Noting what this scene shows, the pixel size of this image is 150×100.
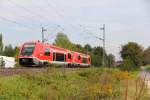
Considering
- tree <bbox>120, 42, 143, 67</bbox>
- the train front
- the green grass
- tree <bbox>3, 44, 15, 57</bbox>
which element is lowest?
the green grass

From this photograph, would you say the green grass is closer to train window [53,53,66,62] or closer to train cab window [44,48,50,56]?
train cab window [44,48,50,56]

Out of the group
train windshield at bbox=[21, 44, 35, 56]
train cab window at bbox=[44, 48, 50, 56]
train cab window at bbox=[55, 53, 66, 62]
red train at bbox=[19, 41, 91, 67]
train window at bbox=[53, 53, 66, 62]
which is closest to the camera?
red train at bbox=[19, 41, 91, 67]

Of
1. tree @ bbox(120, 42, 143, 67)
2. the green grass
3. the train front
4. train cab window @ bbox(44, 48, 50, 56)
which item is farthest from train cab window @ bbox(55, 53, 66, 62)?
tree @ bbox(120, 42, 143, 67)

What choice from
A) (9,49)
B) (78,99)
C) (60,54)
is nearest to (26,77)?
(78,99)

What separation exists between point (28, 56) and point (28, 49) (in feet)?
3.29

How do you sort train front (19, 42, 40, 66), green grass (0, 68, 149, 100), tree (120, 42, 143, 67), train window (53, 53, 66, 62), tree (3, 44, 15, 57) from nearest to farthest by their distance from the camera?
1. green grass (0, 68, 149, 100)
2. train front (19, 42, 40, 66)
3. train window (53, 53, 66, 62)
4. tree (120, 42, 143, 67)
5. tree (3, 44, 15, 57)

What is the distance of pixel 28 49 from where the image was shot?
34281 millimetres

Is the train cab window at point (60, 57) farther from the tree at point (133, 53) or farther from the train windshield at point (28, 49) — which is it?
the tree at point (133, 53)

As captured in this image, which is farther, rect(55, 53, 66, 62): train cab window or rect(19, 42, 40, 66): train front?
rect(55, 53, 66, 62): train cab window

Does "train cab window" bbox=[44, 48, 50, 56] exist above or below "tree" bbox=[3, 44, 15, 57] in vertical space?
below

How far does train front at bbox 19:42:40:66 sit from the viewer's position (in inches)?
1312

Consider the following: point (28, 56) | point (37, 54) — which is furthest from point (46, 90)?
point (37, 54)

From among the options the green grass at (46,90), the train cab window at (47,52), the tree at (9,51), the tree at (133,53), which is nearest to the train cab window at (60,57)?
the train cab window at (47,52)

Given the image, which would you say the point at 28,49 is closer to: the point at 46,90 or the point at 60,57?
the point at 60,57
